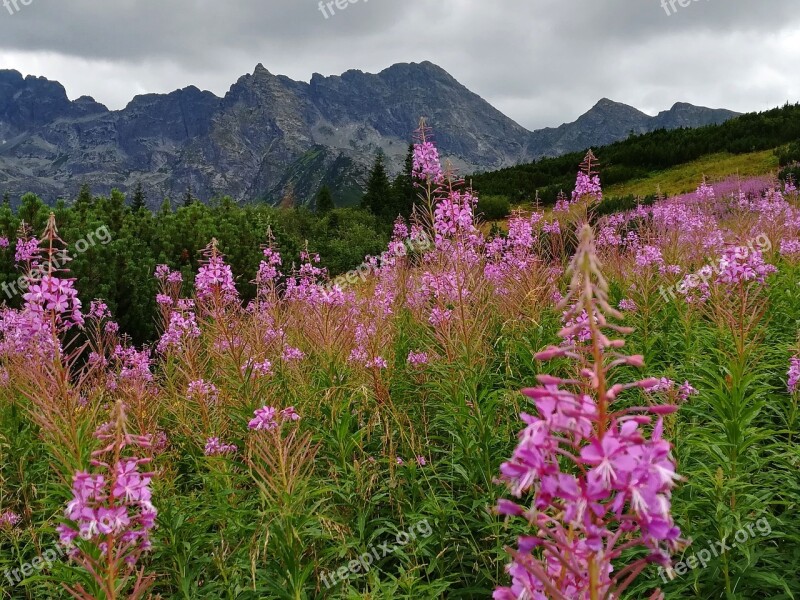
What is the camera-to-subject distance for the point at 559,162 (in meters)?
30.7

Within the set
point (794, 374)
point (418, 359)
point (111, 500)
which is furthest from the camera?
point (418, 359)

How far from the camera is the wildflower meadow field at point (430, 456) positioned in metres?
1.12

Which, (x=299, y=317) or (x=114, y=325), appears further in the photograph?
(x=114, y=325)

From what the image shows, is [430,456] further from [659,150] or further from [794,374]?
[659,150]

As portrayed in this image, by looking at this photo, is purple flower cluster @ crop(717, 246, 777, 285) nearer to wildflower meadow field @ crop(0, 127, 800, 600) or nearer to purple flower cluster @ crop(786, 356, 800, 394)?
wildflower meadow field @ crop(0, 127, 800, 600)

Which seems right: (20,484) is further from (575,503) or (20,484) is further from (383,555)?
(575,503)

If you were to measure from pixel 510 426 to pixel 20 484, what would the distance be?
416 cm

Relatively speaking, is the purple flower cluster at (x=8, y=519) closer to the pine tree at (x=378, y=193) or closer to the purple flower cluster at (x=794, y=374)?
the purple flower cluster at (x=794, y=374)

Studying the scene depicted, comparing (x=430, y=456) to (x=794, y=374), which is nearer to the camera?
(x=794, y=374)

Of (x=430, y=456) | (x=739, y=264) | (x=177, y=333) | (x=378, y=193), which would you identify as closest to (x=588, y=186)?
(x=739, y=264)

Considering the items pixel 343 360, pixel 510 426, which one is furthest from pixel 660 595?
pixel 343 360

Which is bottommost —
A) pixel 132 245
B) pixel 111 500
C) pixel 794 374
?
pixel 794 374

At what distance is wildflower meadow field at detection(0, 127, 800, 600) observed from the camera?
112 centimetres

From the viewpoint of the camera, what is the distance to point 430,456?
4062mm
